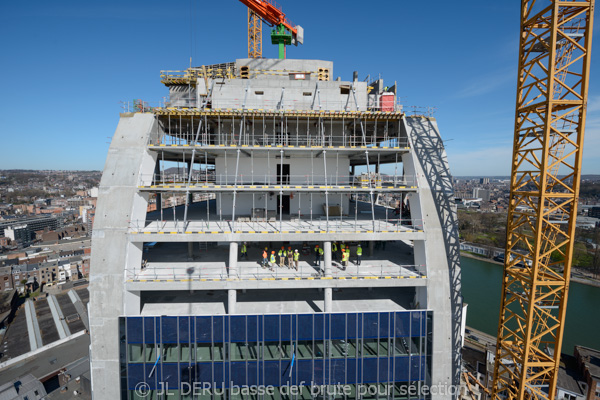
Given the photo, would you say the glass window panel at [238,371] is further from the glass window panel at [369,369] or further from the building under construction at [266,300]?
the glass window panel at [369,369]

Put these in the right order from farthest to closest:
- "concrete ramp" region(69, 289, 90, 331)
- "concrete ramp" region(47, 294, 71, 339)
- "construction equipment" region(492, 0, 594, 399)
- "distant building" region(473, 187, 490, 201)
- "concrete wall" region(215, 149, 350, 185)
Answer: "distant building" region(473, 187, 490, 201)
"concrete ramp" region(69, 289, 90, 331)
"concrete ramp" region(47, 294, 71, 339)
"concrete wall" region(215, 149, 350, 185)
"construction equipment" region(492, 0, 594, 399)

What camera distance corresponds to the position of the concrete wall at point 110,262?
13.8 meters

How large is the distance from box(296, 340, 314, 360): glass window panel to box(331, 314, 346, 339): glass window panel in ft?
4.45

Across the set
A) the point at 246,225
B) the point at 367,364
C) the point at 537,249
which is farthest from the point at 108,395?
the point at 537,249

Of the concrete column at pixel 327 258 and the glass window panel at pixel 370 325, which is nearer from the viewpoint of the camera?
the glass window panel at pixel 370 325

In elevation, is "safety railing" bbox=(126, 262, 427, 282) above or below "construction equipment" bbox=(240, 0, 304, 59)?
below

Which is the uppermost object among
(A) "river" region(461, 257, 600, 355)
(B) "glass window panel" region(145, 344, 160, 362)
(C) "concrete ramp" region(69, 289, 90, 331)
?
(B) "glass window panel" region(145, 344, 160, 362)

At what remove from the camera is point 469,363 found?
3106cm

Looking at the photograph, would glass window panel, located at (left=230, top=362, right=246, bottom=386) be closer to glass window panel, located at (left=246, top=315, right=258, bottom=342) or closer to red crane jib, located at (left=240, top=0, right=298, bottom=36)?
glass window panel, located at (left=246, top=315, right=258, bottom=342)

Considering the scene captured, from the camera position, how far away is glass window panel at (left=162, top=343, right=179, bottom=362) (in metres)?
13.8

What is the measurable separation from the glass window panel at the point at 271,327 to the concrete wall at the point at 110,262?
23.8 feet

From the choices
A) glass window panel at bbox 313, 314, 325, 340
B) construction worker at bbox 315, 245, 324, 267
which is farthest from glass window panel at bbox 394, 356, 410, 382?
construction worker at bbox 315, 245, 324, 267

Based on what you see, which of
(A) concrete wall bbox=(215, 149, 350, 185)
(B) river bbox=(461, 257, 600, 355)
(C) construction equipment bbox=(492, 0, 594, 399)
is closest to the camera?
(C) construction equipment bbox=(492, 0, 594, 399)

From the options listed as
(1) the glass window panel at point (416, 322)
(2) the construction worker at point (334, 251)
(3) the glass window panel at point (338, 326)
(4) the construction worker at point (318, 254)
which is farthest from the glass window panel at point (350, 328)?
(2) the construction worker at point (334, 251)
